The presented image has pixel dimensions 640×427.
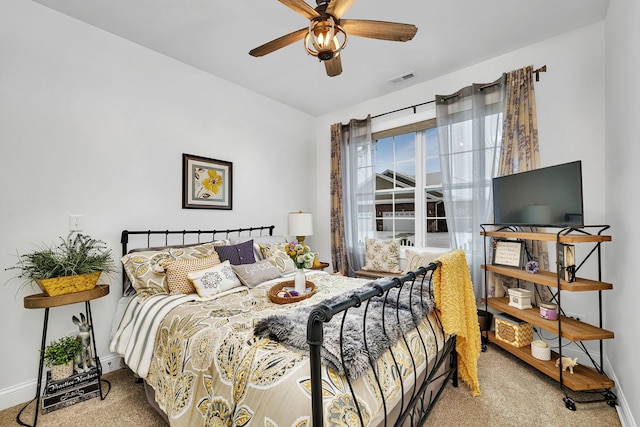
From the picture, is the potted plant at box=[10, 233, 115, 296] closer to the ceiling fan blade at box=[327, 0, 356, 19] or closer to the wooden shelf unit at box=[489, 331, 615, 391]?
the ceiling fan blade at box=[327, 0, 356, 19]

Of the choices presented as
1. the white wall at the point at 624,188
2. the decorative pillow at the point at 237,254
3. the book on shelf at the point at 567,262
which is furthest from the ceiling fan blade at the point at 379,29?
the decorative pillow at the point at 237,254

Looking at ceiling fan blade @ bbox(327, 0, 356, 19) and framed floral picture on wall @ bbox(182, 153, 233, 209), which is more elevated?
ceiling fan blade @ bbox(327, 0, 356, 19)

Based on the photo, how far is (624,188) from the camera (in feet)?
6.25

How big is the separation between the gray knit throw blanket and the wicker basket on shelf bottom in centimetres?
154

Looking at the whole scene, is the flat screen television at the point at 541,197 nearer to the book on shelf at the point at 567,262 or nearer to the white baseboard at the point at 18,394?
the book on shelf at the point at 567,262

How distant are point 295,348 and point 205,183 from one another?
96.9 inches

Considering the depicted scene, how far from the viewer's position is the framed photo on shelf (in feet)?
8.54

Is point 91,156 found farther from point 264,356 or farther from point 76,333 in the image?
point 264,356

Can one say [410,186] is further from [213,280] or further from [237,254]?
[213,280]

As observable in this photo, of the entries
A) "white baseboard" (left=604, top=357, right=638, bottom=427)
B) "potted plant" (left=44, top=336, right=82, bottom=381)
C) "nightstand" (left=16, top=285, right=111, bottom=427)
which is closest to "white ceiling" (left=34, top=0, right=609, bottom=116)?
"nightstand" (left=16, top=285, right=111, bottom=427)

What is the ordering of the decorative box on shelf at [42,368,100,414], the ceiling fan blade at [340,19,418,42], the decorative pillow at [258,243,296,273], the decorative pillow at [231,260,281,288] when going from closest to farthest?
the ceiling fan blade at [340,19,418,42], the decorative box on shelf at [42,368,100,414], the decorative pillow at [231,260,281,288], the decorative pillow at [258,243,296,273]

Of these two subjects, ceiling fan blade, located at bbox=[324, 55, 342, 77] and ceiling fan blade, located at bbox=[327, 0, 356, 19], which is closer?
ceiling fan blade, located at bbox=[327, 0, 356, 19]

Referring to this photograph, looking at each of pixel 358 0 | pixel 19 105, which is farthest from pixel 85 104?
pixel 358 0

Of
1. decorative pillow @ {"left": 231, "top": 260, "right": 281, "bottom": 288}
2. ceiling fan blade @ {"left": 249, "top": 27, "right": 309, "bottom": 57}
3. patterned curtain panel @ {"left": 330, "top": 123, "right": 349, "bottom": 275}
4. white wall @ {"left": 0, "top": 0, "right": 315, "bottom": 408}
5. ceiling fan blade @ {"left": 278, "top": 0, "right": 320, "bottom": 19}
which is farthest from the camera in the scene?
patterned curtain panel @ {"left": 330, "top": 123, "right": 349, "bottom": 275}
